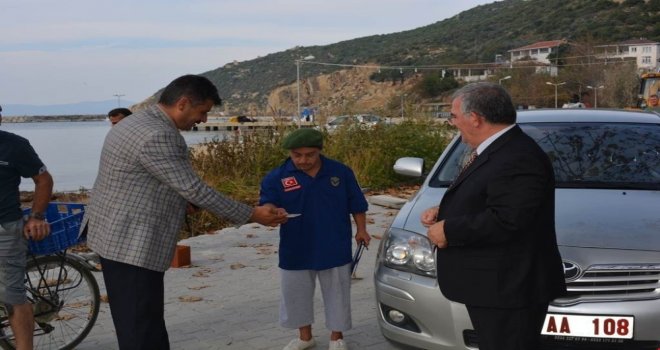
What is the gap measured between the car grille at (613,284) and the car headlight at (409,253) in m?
0.75

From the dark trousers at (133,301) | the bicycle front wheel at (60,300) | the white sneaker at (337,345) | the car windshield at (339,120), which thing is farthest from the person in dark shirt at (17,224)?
the car windshield at (339,120)

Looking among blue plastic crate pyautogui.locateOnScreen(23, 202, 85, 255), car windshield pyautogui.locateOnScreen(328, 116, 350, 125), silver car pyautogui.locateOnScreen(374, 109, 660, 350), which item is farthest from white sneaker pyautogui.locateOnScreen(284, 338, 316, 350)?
car windshield pyautogui.locateOnScreen(328, 116, 350, 125)

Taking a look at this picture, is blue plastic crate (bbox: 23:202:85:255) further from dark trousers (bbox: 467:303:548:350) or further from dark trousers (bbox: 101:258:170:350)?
dark trousers (bbox: 467:303:548:350)

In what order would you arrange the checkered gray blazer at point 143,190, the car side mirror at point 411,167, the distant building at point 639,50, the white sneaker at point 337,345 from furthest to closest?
the distant building at point 639,50 → the car side mirror at point 411,167 → the white sneaker at point 337,345 → the checkered gray blazer at point 143,190

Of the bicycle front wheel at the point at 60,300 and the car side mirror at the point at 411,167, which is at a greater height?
the car side mirror at the point at 411,167

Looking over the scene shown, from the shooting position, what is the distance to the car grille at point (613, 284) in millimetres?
3629

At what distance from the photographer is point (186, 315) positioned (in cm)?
581

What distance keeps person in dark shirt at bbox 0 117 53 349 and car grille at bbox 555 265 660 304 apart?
2.96 metres

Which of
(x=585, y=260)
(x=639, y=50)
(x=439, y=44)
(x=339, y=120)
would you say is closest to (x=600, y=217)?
(x=585, y=260)

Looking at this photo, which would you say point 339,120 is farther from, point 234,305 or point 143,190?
point 143,190

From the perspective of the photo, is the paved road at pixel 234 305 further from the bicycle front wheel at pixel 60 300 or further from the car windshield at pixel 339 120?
the car windshield at pixel 339 120

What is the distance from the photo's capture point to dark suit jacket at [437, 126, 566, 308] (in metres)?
2.61

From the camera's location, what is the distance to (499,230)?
2611mm

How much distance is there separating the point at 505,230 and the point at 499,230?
21 mm
